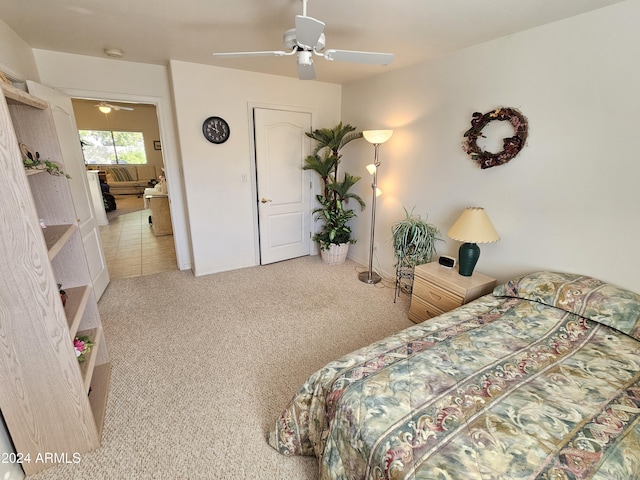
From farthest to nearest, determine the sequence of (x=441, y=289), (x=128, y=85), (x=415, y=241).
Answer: (x=128, y=85) < (x=415, y=241) < (x=441, y=289)

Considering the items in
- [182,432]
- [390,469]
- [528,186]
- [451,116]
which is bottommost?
[182,432]

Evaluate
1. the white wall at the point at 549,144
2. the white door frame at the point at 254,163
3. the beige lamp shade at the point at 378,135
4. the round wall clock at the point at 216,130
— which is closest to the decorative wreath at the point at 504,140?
the white wall at the point at 549,144

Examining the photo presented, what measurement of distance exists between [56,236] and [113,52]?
2102 millimetres

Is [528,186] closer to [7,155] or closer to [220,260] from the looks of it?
[7,155]

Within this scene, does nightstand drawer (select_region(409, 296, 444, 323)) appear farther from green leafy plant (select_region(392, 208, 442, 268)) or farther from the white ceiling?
the white ceiling

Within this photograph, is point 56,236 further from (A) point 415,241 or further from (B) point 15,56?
(A) point 415,241

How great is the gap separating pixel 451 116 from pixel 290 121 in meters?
1.97

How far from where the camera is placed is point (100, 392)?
1.79 metres

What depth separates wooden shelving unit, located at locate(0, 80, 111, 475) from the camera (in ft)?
3.67

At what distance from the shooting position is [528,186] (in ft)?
6.94

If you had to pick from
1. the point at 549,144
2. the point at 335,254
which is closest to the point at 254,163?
the point at 335,254

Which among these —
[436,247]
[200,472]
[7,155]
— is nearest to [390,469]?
[200,472]

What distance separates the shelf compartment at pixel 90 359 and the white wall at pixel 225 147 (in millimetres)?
1647

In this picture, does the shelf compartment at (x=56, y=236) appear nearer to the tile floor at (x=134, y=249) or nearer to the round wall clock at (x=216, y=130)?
the round wall clock at (x=216, y=130)
